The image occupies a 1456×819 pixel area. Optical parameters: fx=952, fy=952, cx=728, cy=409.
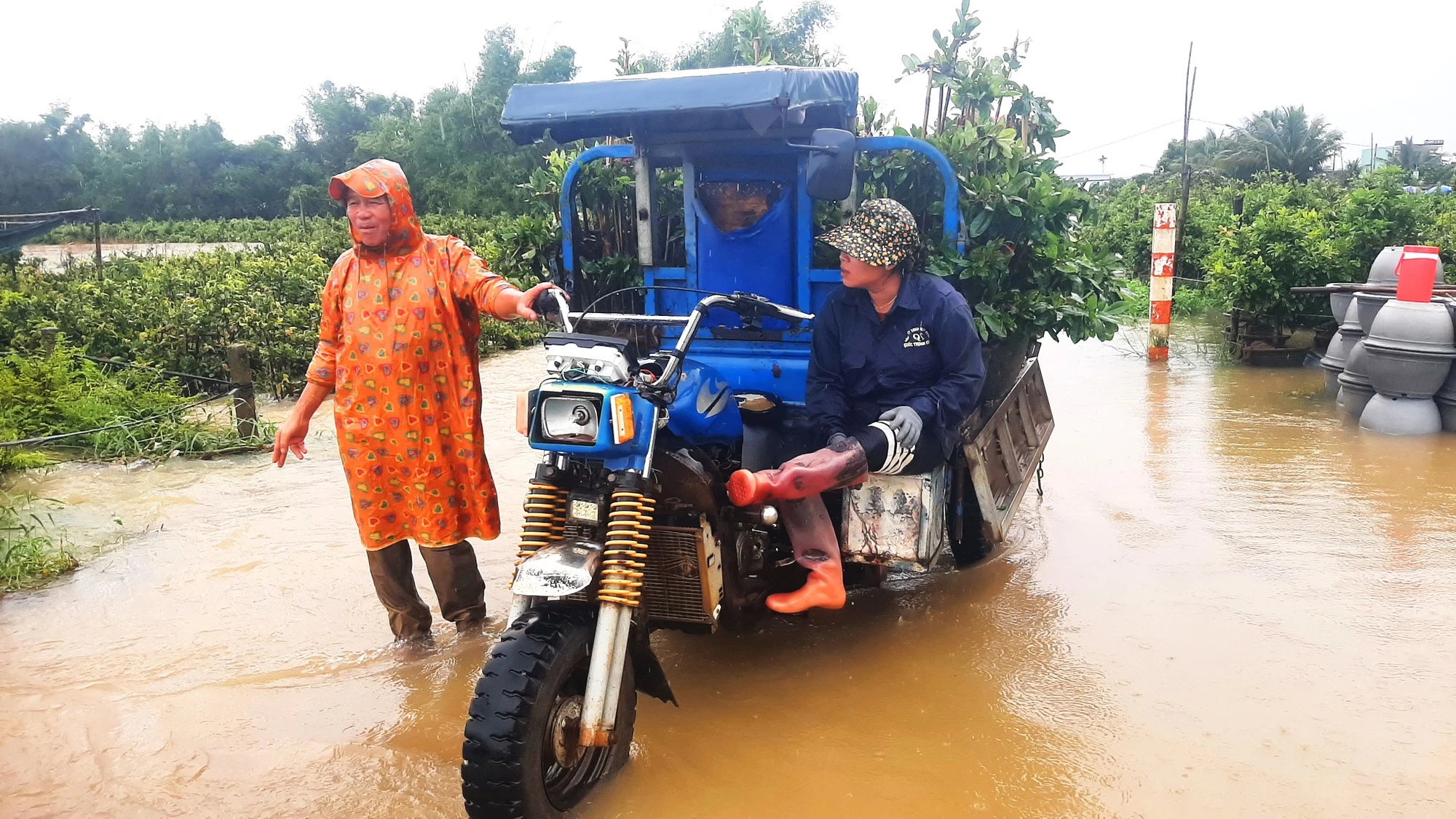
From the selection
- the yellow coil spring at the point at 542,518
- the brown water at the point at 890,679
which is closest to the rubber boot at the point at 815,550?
the brown water at the point at 890,679

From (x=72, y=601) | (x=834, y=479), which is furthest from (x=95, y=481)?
(x=834, y=479)

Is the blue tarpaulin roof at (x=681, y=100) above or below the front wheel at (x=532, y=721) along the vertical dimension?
above

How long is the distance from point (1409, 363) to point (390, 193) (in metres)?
7.10

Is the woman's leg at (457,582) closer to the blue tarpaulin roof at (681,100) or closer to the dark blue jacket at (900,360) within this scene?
the dark blue jacket at (900,360)

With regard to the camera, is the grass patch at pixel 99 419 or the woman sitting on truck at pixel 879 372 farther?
the grass patch at pixel 99 419

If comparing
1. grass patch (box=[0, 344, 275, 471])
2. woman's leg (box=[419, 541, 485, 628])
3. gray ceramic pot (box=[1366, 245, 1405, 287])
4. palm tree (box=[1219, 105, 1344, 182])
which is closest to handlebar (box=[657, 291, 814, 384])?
woman's leg (box=[419, 541, 485, 628])

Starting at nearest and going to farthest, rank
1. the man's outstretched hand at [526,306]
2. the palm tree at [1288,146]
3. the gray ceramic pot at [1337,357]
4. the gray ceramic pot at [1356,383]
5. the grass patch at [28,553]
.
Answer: the man's outstretched hand at [526,306]
the grass patch at [28,553]
the gray ceramic pot at [1356,383]
the gray ceramic pot at [1337,357]
the palm tree at [1288,146]

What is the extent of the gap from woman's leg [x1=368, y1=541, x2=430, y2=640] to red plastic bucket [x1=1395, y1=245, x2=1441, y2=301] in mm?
7251

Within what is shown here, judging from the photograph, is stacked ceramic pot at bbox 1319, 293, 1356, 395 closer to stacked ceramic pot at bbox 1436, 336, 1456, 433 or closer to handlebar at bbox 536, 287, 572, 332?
stacked ceramic pot at bbox 1436, 336, 1456, 433

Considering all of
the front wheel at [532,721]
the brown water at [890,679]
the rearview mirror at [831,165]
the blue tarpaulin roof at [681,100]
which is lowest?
the brown water at [890,679]

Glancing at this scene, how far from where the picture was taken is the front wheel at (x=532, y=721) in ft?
7.89

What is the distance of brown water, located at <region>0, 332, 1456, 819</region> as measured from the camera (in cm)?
293

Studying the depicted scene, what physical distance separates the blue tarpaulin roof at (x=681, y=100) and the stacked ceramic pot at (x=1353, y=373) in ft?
19.2

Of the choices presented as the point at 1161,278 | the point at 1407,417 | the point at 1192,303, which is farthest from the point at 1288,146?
the point at 1407,417
